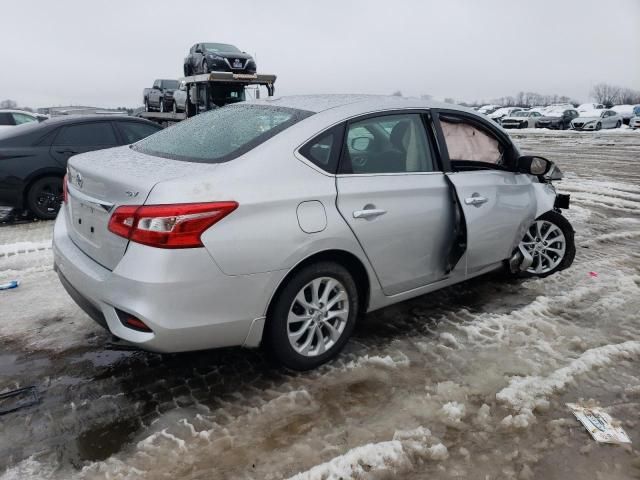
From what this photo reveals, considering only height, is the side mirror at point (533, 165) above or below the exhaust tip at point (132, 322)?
above

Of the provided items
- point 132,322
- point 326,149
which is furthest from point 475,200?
point 132,322

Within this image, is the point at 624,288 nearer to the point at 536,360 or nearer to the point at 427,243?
the point at 536,360

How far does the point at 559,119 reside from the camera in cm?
3431

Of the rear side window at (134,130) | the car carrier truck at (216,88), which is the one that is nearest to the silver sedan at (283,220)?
the rear side window at (134,130)

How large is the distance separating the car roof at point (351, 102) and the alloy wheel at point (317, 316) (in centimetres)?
110

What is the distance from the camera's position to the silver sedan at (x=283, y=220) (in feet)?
8.29

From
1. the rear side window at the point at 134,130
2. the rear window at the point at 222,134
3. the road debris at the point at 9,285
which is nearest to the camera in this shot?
the rear window at the point at 222,134

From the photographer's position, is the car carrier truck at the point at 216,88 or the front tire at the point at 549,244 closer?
the front tire at the point at 549,244

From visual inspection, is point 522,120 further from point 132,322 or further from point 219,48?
point 132,322

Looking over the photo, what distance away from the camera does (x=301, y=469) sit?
7.67ft

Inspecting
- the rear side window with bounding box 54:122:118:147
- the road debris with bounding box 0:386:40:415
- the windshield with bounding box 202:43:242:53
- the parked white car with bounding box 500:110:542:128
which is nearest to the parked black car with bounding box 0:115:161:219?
the rear side window with bounding box 54:122:118:147

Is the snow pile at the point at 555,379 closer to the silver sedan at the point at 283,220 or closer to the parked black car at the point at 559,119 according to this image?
the silver sedan at the point at 283,220

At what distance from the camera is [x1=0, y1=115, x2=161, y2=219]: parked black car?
6770 mm

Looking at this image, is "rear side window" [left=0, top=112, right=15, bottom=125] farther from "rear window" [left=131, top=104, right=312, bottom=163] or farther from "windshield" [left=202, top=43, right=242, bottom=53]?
"rear window" [left=131, top=104, right=312, bottom=163]
